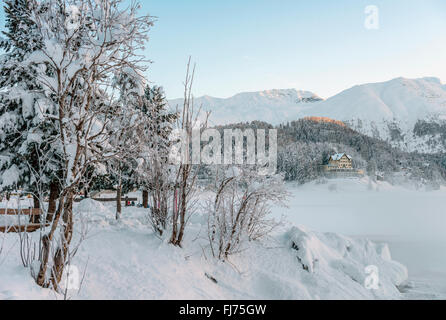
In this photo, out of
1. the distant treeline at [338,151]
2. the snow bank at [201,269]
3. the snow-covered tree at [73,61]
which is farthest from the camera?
the distant treeline at [338,151]

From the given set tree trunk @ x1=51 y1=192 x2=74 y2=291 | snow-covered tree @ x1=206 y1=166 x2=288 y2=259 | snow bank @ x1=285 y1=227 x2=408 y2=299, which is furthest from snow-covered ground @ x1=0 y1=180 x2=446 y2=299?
snow-covered tree @ x1=206 y1=166 x2=288 y2=259

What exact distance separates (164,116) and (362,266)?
13.1 meters

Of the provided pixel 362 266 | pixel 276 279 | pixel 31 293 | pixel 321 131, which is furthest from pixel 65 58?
pixel 321 131

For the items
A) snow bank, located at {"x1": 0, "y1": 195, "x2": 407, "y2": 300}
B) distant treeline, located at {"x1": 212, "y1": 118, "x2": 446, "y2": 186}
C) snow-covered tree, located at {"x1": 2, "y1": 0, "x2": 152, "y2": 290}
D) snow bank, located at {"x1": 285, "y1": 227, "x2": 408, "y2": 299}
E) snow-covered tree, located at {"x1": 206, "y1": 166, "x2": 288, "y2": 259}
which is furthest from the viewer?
distant treeline, located at {"x1": 212, "y1": 118, "x2": 446, "y2": 186}

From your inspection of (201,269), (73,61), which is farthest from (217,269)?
(73,61)

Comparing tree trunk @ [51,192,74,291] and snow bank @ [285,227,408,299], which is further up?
tree trunk @ [51,192,74,291]

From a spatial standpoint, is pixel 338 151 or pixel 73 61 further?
pixel 338 151

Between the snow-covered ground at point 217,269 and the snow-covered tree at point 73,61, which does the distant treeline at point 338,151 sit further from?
the snow-covered tree at point 73,61

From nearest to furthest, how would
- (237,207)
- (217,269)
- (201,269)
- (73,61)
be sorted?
(73,61)
(201,269)
(217,269)
(237,207)

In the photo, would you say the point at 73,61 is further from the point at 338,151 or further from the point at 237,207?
the point at 338,151

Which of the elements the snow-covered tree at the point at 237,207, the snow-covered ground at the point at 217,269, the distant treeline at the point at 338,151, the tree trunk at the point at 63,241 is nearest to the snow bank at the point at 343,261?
the snow-covered ground at the point at 217,269

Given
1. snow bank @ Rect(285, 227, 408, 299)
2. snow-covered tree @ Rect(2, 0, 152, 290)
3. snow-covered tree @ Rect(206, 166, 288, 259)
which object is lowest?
snow bank @ Rect(285, 227, 408, 299)

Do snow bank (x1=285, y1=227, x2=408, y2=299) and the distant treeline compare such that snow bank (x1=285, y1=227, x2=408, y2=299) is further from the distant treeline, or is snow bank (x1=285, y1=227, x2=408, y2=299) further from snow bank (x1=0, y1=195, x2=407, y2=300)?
the distant treeline
